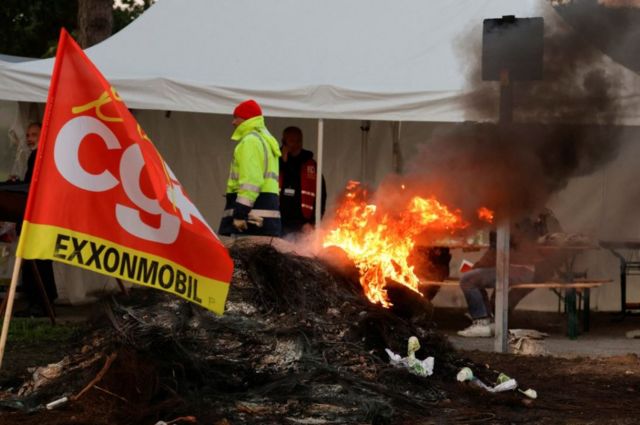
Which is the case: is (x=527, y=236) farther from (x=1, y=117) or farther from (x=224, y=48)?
(x=1, y=117)

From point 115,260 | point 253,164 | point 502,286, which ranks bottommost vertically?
point 502,286

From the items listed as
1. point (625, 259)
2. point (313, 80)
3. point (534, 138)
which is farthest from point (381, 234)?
point (625, 259)

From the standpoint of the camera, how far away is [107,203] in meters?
6.41

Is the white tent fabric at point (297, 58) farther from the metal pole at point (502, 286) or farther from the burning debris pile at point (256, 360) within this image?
the burning debris pile at point (256, 360)

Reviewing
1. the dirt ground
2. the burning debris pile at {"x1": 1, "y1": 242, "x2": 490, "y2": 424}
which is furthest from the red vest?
the burning debris pile at {"x1": 1, "y1": 242, "x2": 490, "y2": 424}

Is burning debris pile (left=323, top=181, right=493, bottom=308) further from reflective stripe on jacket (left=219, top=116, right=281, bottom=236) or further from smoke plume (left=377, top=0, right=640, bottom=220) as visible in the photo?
reflective stripe on jacket (left=219, top=116, right=281, bottom=236)

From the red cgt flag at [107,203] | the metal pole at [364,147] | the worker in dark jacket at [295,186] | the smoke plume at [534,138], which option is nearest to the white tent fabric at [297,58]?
the smoke plume at [534,138]

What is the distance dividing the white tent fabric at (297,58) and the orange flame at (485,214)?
1.24 metres

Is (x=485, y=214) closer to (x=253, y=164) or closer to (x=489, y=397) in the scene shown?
(x=253, y=164)

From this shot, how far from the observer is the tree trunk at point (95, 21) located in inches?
695

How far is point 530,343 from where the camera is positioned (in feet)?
36.1

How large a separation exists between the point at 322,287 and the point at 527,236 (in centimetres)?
461

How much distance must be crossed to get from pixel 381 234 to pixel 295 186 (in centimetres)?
263

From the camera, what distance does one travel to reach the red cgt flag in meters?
6.23
